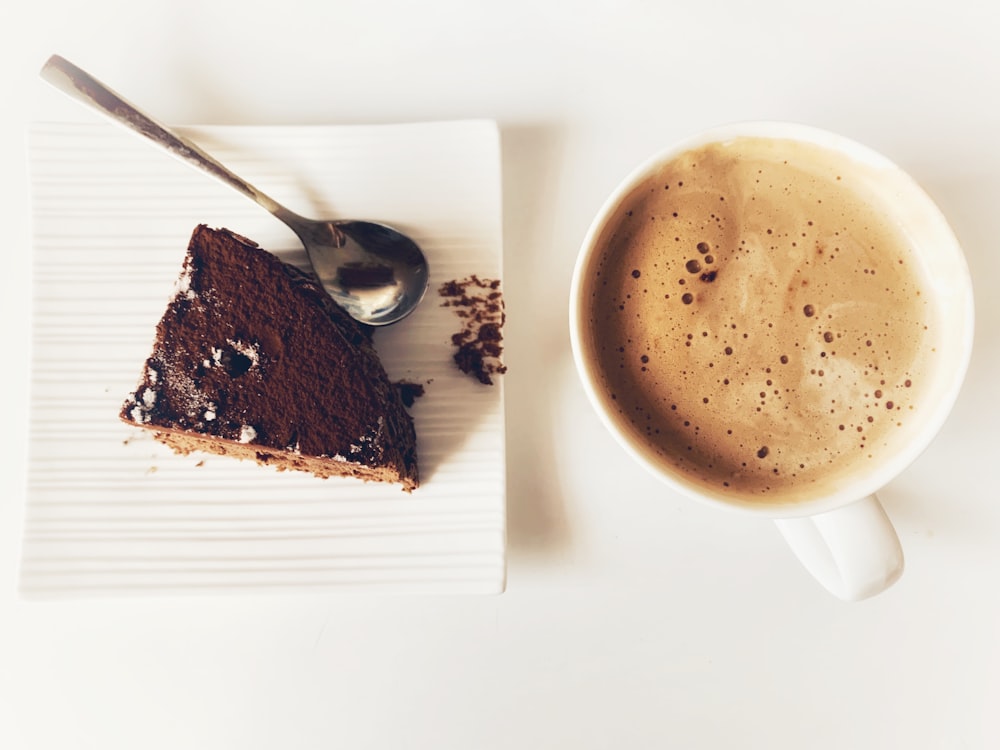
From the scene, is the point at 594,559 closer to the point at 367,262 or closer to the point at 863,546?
the point at 863,546

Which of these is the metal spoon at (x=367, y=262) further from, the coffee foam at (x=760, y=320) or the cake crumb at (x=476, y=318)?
the coffee foam at (x=760, y=320)

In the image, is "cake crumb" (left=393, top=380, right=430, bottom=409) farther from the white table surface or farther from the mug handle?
the mug handle

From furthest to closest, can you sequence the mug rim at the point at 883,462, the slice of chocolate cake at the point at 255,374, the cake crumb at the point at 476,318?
the cake crumb at the point at 476,318
the slice of chocolate cake at the point at 255,374
the mug rim at the point at 883,462

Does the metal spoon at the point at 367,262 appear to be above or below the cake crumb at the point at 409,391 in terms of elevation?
above

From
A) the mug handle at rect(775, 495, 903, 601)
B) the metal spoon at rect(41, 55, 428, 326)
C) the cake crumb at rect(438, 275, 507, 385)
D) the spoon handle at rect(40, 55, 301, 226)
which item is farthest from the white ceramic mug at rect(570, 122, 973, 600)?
the spoon handle at rect(40, 55, 301, 226)

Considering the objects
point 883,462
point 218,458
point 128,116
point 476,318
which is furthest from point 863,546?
point 128,116

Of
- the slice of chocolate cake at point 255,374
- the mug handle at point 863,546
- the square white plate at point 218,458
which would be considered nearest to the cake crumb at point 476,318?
the square white plate at point 218,458
